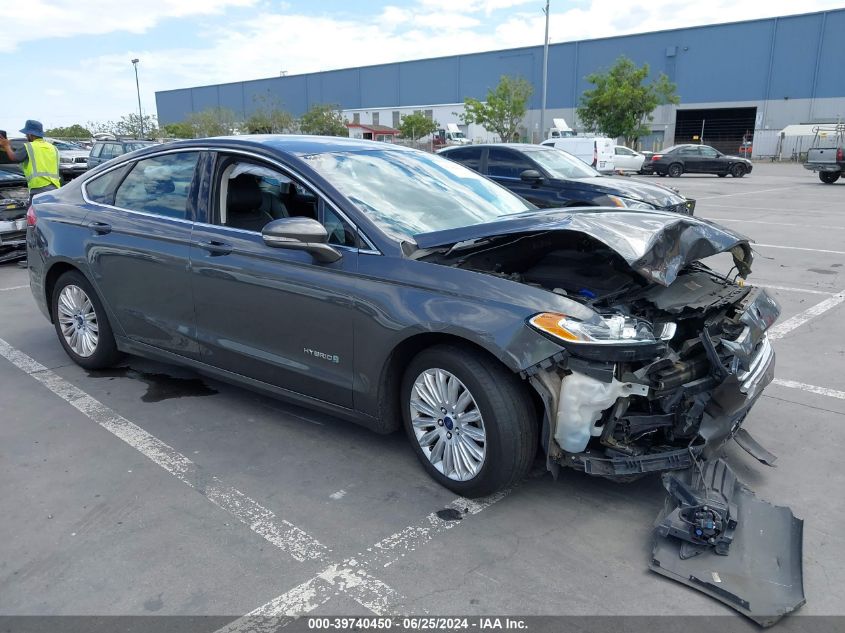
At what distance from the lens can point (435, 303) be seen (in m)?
3.27

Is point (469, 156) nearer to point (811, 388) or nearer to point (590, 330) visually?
point (811, 388)

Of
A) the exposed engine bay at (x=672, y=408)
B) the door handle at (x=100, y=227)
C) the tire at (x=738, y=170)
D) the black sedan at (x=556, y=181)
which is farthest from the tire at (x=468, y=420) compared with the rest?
the tire at (x=738, y=170)

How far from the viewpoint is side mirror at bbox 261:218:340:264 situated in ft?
11.4

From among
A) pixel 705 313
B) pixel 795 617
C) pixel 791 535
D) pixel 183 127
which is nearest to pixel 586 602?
pixel 795 617

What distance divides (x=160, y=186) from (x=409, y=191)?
176 centimetres

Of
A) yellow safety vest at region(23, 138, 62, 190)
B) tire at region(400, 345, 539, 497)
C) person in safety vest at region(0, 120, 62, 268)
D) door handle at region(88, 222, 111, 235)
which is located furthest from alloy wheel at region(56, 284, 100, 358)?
yellow safety vest at region(23, 138, 62, 190)

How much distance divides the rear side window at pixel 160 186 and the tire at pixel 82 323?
2.41ft

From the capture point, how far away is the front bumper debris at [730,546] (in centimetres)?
265

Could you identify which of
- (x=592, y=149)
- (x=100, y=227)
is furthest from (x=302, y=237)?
(x=592, y=149)

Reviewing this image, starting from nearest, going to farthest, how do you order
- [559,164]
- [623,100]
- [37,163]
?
[37,163]
[559,164]
[623,100]

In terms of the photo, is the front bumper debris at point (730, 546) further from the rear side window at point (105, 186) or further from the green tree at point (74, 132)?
the green tree at point (74, 132)

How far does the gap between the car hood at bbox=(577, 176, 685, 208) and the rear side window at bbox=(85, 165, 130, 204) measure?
708 centimetres

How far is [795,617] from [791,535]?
0.45m

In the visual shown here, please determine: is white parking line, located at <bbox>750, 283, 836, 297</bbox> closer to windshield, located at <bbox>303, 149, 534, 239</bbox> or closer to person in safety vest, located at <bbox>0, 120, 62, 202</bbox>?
windshield, located at <bbox>303, 149, 534, 239</bbox>
